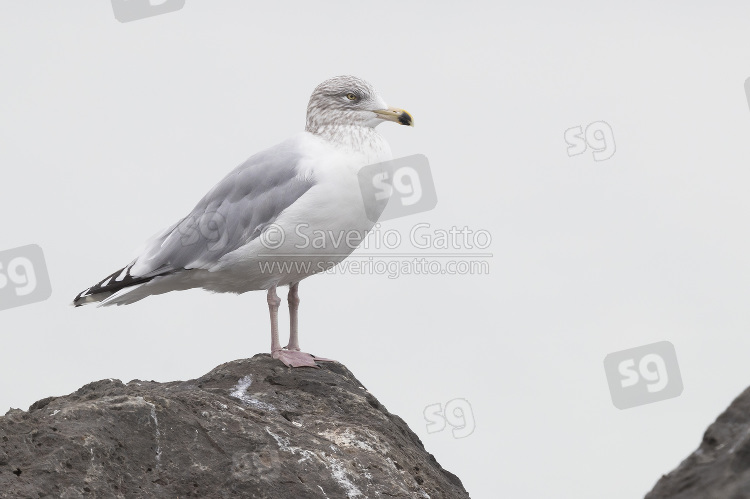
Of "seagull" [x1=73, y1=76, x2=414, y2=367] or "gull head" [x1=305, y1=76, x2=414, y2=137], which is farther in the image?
"gull head" [x1=305, y1=76, x2=414, y2=137]

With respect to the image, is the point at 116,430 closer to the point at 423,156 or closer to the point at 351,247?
the point at 351,247

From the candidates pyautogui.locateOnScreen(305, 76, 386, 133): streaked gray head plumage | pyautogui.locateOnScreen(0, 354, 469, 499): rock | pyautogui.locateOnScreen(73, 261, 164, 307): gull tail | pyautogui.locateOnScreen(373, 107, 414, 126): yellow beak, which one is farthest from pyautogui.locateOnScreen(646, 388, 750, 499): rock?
pyautogui.locateOnScreen(73, 261, 164, 307): gull tail

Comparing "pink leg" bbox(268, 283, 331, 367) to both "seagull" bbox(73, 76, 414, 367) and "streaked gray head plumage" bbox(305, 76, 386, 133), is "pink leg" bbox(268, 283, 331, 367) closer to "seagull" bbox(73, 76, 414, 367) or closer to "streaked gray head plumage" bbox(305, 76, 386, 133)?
"seagull" bbox(73, 76, 414, 367)

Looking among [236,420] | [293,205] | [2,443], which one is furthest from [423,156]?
[2,443]

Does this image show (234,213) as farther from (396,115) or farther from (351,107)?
(396,115)

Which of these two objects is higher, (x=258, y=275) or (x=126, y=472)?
(x=258, y=275)

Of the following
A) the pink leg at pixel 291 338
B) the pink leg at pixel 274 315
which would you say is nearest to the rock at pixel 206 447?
the pink leg at pixel 291 338

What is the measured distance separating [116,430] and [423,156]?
4528 mm

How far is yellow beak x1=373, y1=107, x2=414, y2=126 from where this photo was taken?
10.4m

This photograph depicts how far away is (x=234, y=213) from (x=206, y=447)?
9.80 feet

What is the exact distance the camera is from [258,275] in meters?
10.3
